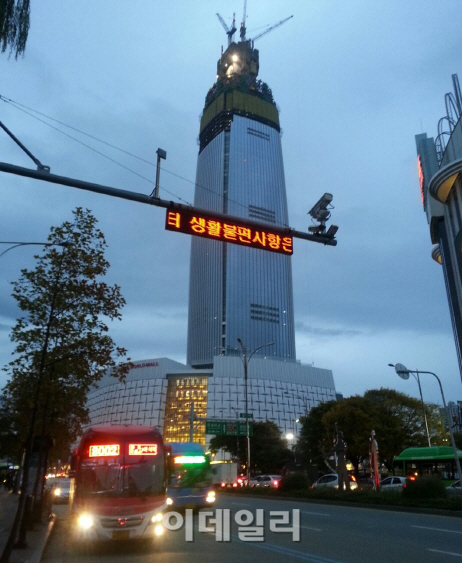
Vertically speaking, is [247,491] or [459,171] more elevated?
[459,171]

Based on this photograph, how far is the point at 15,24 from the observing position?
7.43 metres

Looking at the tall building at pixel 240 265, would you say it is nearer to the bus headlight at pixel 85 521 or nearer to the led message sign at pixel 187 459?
the led message sign at pixel 187 459

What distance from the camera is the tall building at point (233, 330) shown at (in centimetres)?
12325

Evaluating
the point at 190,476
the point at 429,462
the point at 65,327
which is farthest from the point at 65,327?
the point at 429,462

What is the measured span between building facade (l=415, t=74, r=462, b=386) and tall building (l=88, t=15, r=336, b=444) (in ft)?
215

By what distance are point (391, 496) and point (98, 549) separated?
16.3 meters

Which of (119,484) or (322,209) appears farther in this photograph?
(322,209)

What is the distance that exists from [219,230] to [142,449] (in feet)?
19.1

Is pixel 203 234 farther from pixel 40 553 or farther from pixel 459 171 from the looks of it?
pixel 459 171

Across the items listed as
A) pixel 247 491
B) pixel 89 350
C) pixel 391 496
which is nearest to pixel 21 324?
pixel 89 350

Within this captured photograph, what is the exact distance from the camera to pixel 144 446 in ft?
39.5

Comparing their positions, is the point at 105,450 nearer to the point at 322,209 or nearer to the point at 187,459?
the point at 322,209

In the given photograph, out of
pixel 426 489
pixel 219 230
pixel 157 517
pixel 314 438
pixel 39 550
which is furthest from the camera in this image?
pixel 314 438

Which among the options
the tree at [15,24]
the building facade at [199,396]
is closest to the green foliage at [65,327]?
the tree at [15,24]
